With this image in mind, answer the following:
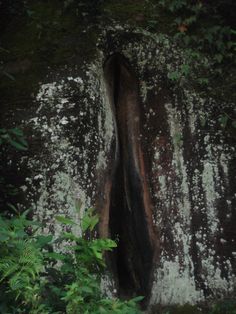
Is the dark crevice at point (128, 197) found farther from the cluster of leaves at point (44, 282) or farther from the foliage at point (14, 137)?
the cluster of leaves at point (44, 282)

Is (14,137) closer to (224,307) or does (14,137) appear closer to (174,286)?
(174,286)

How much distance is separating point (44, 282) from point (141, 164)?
11.2 ft

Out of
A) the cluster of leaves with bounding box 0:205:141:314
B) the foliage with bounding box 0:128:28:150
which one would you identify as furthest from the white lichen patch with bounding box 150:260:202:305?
the cluster of leaves with bounding box 0:205:141:314

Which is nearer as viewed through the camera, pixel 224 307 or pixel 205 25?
pixel 224 307

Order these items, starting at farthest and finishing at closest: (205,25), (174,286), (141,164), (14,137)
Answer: (205,25)
(141,164)
(174,286)
(14,137)

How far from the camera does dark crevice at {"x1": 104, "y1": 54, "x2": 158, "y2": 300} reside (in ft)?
19.0

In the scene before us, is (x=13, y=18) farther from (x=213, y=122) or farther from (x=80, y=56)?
(x=213, y=122)

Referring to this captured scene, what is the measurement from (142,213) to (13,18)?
3184 millimetres

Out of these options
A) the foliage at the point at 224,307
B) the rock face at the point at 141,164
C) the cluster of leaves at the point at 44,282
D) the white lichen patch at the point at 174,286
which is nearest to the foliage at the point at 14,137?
the rock face at the point at 141,164

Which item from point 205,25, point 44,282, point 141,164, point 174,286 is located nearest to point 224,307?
point 174,286

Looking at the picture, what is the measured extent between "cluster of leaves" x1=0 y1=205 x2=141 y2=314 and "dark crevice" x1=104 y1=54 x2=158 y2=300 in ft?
9.52

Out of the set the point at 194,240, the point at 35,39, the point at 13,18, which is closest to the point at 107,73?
the point at 35,39

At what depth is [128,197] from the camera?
19.9 ft

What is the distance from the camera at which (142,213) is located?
590 cm
